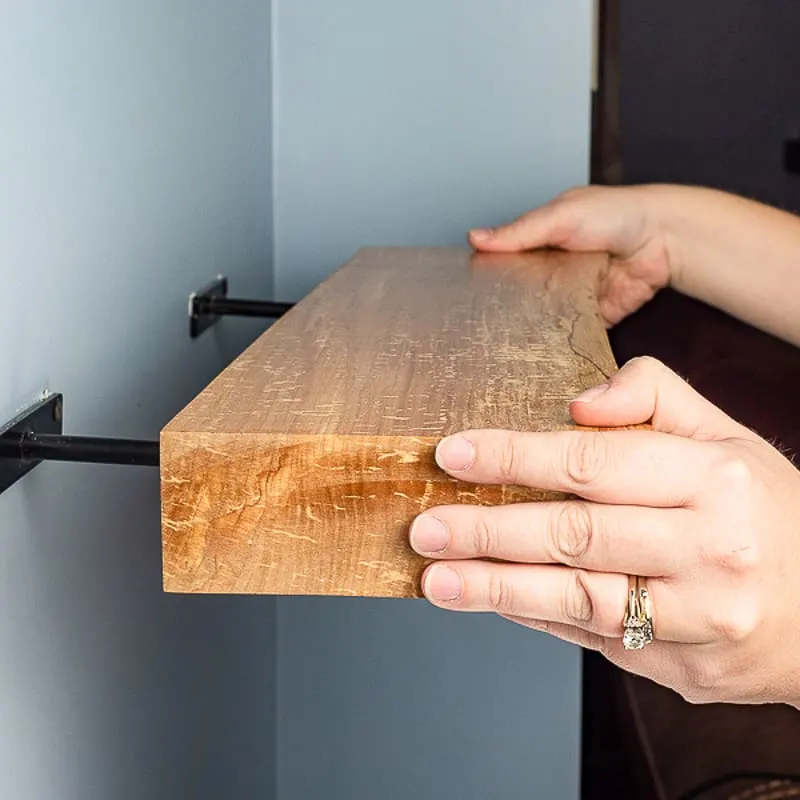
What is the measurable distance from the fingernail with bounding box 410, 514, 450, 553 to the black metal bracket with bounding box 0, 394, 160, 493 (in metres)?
0.20

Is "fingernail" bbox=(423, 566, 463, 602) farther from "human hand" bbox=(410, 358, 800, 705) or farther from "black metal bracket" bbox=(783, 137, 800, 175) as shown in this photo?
"black metal bracket" bbox=(783, 137, 800, 175)

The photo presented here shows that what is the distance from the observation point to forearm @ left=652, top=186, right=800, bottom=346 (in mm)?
1040

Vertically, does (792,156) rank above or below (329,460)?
above

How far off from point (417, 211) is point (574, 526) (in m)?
0.78

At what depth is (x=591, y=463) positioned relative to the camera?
46 centimetres

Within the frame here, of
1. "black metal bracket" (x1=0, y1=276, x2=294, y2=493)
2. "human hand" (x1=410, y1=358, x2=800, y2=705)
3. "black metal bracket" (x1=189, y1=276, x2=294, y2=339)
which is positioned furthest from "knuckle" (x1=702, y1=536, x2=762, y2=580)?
"black metal bracket" (x1=189, y1=276, x2=294, y2=339)

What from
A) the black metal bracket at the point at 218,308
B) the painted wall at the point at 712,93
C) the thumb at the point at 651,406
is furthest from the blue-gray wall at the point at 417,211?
the thumb at the point at 651,406

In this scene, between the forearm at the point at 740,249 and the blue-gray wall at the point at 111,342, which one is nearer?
the blue-gray wall at the point at 111,342

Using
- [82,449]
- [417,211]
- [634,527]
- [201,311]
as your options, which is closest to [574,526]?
[634,527]

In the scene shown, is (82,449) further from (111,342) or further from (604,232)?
(604,232)

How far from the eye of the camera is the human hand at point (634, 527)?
1.51ft

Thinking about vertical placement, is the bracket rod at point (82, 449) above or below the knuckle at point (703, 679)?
above

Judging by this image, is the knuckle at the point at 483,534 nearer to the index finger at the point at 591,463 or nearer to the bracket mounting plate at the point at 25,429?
the index finger at the point at 591,463

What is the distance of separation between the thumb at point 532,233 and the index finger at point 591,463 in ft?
1.86
